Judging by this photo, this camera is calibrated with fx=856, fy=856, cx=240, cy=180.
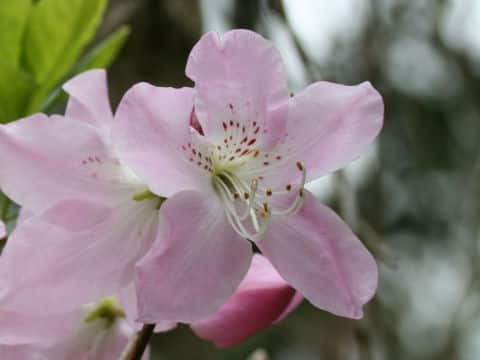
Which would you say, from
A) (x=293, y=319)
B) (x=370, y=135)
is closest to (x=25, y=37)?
(x=370, y=135)

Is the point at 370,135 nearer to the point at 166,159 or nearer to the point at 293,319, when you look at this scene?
the point at 166,159

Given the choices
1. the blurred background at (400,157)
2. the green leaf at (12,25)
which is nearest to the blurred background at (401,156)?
the blurred background at (400,157)

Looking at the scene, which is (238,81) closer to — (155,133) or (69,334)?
(155,133)

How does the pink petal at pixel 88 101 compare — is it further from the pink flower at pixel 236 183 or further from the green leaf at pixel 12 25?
the green leaf at pixel 12 25

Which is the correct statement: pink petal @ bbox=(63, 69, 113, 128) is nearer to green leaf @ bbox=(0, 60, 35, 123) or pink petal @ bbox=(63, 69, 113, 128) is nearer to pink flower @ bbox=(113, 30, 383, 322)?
pink flower @ bbox=(113, 30, 383, 322)

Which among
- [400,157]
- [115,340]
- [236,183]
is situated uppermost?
[236,183]

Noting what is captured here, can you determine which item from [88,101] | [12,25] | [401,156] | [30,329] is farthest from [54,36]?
[401,156]
